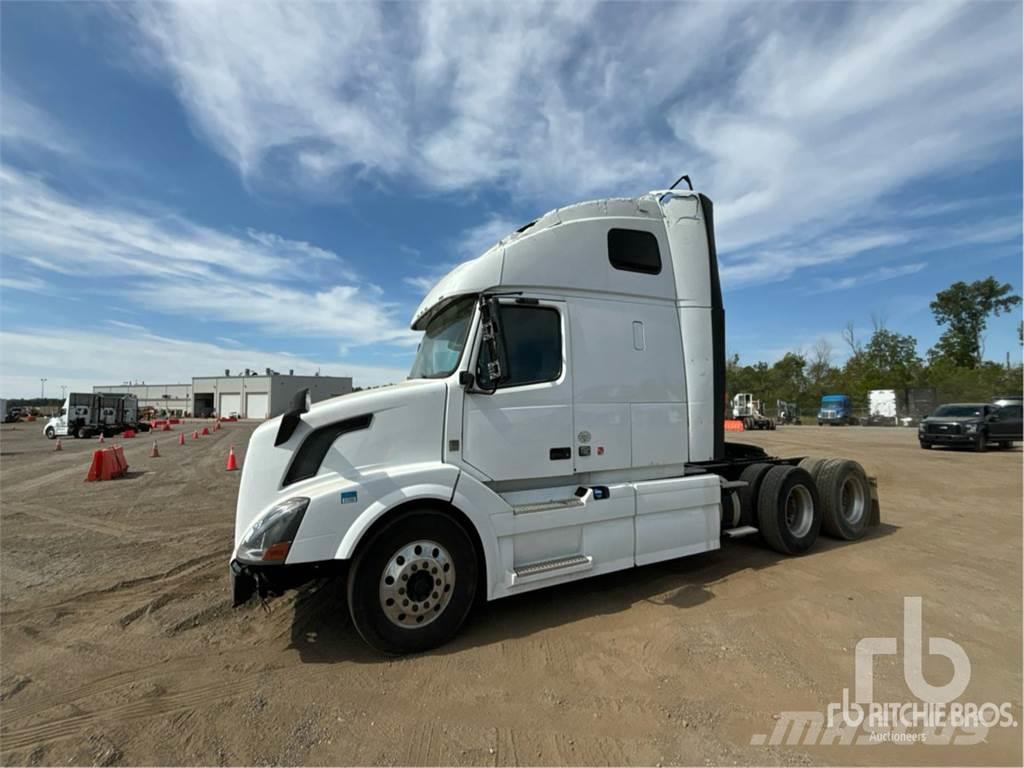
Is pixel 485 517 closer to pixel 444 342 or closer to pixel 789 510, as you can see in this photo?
pixel 444 342

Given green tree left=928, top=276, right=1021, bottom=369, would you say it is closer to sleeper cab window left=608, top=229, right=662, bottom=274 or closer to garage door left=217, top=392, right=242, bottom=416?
sleeper cab window left=608, top=229, right=662, bottom=274

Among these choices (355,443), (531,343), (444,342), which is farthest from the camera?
(444,342)

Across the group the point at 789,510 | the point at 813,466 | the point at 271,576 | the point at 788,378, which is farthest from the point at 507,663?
the point at 788,378

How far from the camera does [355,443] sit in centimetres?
352

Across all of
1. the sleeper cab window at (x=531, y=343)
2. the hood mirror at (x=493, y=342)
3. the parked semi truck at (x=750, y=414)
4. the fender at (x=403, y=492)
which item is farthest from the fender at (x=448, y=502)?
the parked semi truck at (x=750, y=414)

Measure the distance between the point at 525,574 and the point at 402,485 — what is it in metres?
1.21

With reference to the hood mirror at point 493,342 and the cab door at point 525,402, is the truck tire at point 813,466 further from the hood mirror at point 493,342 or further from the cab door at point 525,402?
the hood mirror at point 493,342

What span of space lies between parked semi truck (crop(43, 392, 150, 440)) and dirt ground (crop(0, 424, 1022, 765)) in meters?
29.2

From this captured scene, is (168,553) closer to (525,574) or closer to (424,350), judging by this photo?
(424,350)

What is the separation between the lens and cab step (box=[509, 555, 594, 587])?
3.80 m

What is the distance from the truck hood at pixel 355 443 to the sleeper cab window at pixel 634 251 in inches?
87.1

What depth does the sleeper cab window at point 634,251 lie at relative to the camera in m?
4.73

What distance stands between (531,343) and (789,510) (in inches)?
161

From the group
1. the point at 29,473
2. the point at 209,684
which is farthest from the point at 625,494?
the point at 29,473
